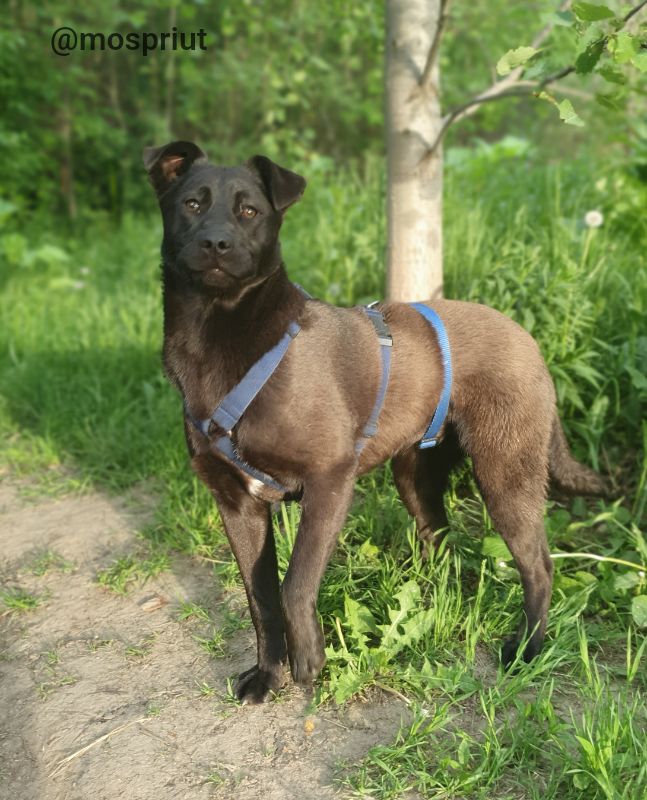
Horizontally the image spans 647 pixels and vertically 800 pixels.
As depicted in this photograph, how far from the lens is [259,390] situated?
98.4 inches

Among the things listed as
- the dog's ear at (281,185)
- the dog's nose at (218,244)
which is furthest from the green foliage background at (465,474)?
the dog's nose at (218,244)

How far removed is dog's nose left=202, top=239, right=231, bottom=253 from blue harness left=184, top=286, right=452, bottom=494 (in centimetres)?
33

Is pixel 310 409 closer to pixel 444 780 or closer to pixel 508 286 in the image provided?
pixel 444 780

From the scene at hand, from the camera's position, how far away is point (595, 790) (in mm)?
2080

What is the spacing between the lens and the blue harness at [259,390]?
249cm

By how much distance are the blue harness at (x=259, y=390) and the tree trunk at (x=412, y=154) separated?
1.30 m

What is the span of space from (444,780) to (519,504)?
98cm

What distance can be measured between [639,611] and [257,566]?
1265 millimetres

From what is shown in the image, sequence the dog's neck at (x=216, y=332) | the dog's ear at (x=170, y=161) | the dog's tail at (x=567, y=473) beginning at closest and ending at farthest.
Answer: the dog's neck at (x=216, y=332) → the dog's ear at (x=170, y=161) → the dog's tail at (x=567, y=473)

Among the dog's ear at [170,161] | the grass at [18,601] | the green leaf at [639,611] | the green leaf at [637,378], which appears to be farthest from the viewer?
the green leaf at [637,378]

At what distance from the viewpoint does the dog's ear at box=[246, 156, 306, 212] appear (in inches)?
104

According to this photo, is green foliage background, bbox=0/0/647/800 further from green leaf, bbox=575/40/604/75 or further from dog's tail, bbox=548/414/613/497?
dog's tail, bbox=548/414/613/497

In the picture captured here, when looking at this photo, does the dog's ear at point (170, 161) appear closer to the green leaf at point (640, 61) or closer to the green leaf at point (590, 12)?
the green leaf at point (590, 12)

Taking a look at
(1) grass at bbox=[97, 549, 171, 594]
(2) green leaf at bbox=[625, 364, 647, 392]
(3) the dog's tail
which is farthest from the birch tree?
(1) grass at bbox=[97, 549, 171, 594]
